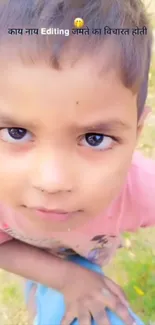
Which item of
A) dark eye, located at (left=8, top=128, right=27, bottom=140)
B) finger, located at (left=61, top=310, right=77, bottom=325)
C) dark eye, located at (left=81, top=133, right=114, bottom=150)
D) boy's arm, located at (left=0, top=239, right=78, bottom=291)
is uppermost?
dark eye, located at (left=8, top=128, right=27, bottom=140)

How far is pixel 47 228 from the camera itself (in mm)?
1124

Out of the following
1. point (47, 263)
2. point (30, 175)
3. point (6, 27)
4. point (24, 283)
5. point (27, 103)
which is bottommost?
point (24, 283)

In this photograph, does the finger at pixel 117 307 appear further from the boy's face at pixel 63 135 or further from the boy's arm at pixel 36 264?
the boy's face at pixel 63 135

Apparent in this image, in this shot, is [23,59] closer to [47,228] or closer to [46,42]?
[46,42]

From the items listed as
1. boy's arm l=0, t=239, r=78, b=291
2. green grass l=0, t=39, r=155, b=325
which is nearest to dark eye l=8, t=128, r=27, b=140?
boy's arm l=0, t=239, r=78, b=291

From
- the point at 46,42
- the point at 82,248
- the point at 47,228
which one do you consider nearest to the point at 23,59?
the point at 46,42

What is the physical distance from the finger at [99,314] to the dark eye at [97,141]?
447 millimetres

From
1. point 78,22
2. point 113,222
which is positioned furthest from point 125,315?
point 78,22

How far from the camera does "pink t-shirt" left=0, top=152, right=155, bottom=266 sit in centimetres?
130

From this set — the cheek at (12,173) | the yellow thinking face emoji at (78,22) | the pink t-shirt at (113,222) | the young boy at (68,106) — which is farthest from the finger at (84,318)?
the yellow thinking face emoji at (78,22)

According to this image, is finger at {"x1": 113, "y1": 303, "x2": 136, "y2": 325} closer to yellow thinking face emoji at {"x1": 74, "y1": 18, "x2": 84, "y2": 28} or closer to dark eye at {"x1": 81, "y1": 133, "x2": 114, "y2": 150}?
dark eye at {"x1": 81, "y1": 133, "x2": 114, "y2": 150}

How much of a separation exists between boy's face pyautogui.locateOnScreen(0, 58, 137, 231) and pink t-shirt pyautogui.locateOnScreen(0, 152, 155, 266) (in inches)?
9.3

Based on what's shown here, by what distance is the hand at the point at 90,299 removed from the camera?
1317 mm

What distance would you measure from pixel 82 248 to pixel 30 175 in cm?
46
